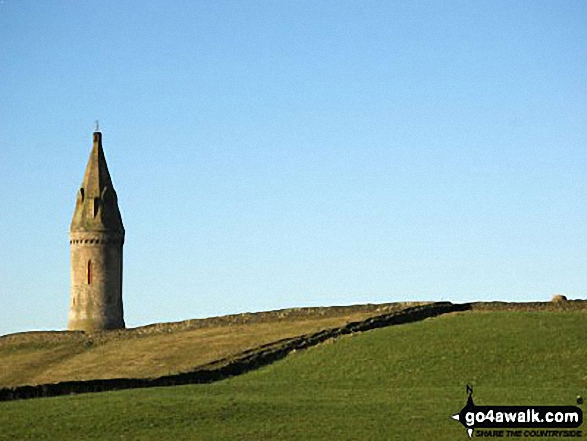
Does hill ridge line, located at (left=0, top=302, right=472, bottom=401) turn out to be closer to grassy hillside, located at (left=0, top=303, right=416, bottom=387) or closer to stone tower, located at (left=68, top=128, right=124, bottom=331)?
grassy hillside, located at (left=0, top=303, right=416, bottom=387)

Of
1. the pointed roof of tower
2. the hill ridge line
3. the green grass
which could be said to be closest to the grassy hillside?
the hill ridge line

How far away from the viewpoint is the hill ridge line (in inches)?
2028

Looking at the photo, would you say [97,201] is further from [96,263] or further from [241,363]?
[241,363]

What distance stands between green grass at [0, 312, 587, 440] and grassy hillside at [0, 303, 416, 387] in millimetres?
7049

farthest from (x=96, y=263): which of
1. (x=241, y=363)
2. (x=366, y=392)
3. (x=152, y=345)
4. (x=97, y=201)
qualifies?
(x=366, y=392)

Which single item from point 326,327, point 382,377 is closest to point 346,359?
point 382,377

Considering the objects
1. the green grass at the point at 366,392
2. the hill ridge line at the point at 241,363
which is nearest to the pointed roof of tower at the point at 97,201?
the hill ridge line at the point at 241,363

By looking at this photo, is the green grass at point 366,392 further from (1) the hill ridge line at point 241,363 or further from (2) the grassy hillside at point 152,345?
(2) the grassy hillside at point 152,345

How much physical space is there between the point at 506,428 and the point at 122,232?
241 ft

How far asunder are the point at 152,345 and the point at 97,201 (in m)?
33.9

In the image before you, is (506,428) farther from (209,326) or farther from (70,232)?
(70,232)

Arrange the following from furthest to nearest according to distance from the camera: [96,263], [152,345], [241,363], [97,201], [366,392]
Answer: [97,201]
[96,263]
[152,345]
[241,363]
[366,392]

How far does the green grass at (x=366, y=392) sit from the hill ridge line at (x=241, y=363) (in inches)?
50.5

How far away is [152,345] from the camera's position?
77.4m
